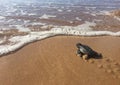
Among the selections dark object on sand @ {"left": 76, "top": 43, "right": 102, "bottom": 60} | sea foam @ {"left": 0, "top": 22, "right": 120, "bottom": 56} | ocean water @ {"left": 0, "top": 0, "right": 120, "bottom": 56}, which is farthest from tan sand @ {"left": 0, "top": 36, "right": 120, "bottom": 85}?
ocean water @ {"left": 0, "top": 0, "right": 120, "bottom": 56}

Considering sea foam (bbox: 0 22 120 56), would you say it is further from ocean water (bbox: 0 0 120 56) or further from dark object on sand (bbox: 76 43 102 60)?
dark object on sand (bbox: 76 43 102 60)

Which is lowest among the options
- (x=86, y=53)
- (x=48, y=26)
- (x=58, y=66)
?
(x=48, y=26)

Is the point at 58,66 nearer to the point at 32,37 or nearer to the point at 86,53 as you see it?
the point at 86,53

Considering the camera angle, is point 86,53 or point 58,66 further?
point 86,53

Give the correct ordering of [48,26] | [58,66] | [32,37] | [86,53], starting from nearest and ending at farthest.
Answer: [58,66] → [86,53] → [32,37] → [48,26]

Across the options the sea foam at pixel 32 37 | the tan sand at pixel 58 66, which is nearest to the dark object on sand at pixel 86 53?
the tan sand at pixel 58 66

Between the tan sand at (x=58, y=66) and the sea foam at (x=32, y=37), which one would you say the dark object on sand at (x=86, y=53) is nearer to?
the tan sand at (x=58, y=66)

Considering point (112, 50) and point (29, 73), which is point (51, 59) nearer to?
point (29, 73)

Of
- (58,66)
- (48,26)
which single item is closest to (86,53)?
(58,66)
